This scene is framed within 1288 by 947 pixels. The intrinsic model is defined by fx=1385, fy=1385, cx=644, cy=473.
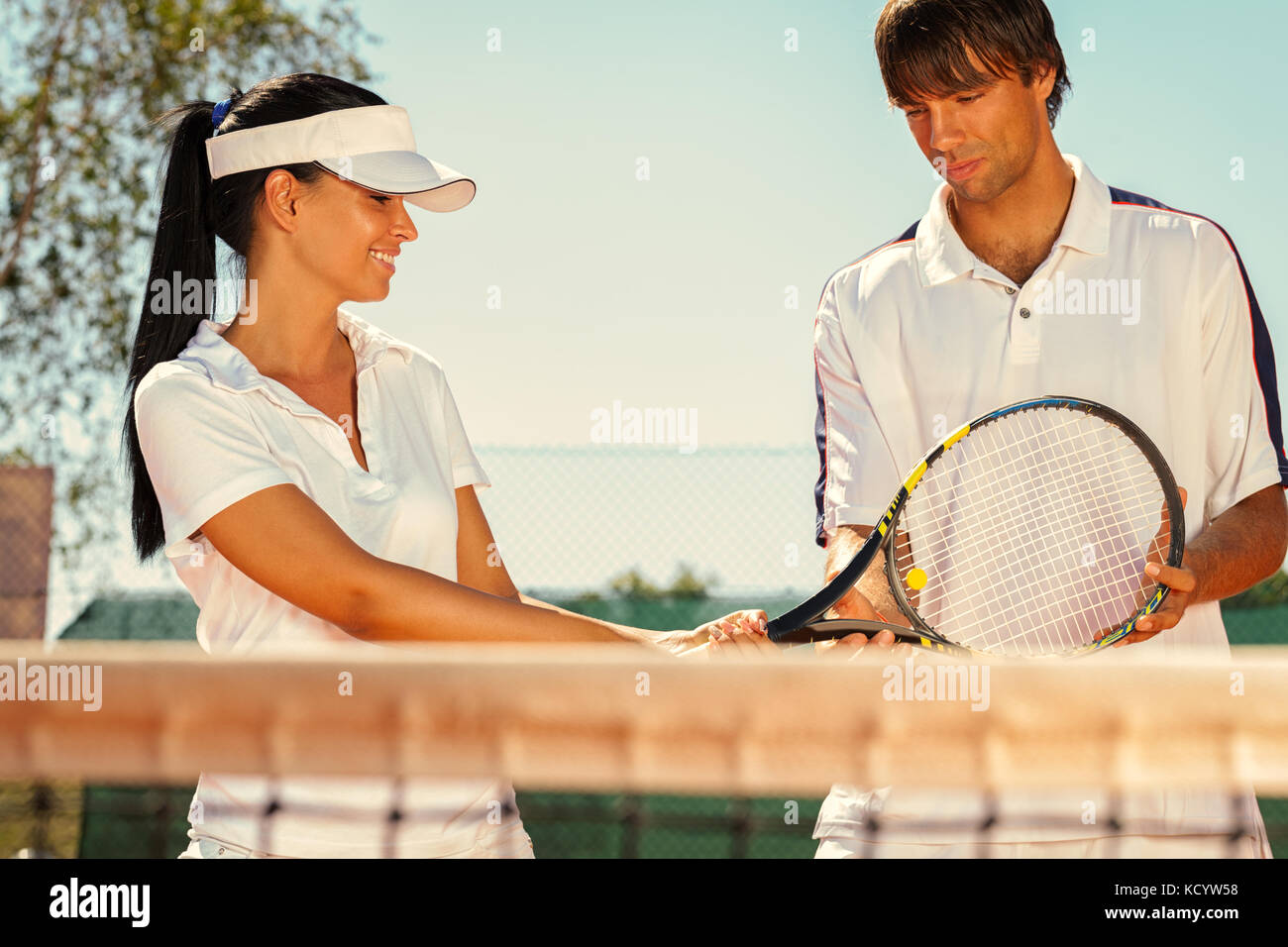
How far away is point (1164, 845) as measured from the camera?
1.79 m

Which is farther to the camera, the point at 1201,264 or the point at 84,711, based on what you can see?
the point at 1201,264

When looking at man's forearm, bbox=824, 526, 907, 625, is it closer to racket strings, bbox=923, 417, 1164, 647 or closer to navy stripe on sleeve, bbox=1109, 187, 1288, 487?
racket strings, bbox=923, 417, 1164, 647

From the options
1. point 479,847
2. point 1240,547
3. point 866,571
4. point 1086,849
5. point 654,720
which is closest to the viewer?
point 654,720

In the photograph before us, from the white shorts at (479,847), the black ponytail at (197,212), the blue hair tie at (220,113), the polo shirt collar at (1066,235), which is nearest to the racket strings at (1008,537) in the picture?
the polo shirt collar at (1066,235)

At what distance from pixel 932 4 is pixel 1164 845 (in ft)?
4.16

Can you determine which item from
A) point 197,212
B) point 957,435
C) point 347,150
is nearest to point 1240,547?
point 957,435

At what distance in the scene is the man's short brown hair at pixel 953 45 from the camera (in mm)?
2117

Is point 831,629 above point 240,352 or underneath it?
underneath

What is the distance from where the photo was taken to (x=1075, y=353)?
6.73 feet

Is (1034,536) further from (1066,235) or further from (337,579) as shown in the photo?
(337,579)

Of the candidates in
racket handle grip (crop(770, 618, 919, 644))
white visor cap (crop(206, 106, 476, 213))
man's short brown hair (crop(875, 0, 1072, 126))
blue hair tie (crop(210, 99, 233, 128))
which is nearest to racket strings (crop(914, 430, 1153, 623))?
racket handle grip (crop(770, 618, 919, 644))

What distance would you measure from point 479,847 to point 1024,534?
3.05 feet
